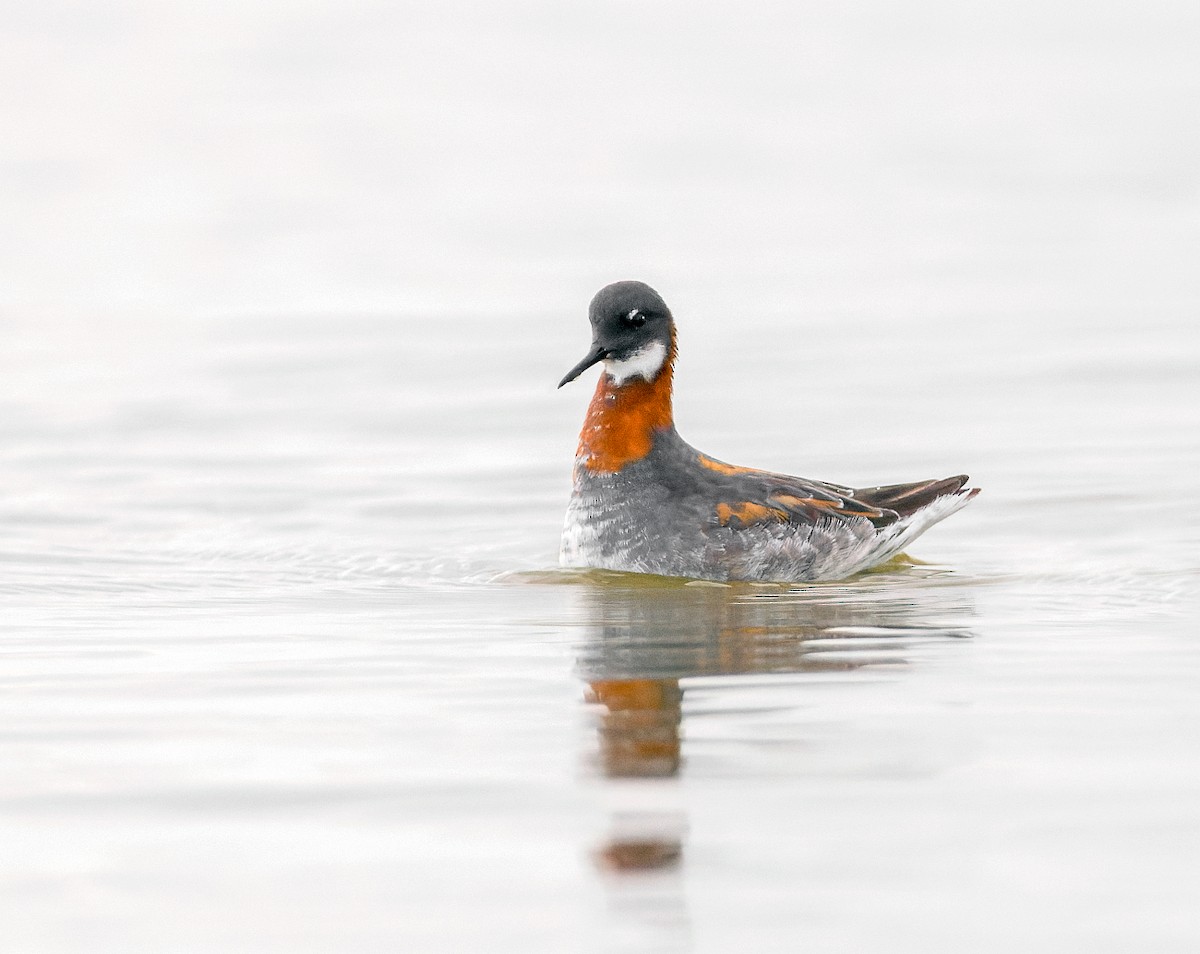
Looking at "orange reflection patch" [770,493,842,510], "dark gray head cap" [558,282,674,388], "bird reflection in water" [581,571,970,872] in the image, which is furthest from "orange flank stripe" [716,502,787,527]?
"dark gray head cap" [558,282,674,388]

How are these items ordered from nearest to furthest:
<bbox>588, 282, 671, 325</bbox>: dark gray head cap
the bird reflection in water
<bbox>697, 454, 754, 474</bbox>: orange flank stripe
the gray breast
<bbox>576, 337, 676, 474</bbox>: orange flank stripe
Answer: the bird reflection in water → the gray breast → <bbox>588, 282, 671, 325</bbox>: dark gray head cap → <bbox>576, 337, 676, 474</bbox>: orange flank stripe → <bbox>697, 454, 754, 474</bbox>: orange flank stripe

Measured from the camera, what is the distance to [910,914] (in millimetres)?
6340

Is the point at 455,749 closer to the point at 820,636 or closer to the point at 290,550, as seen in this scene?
the point at 820,636

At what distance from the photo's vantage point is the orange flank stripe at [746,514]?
13.2 meters

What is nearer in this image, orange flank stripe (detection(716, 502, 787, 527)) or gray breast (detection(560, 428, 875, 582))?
gray breast (detection(560, 428, 875, 582))

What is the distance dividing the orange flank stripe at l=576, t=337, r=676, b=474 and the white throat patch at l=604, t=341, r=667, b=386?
4cm

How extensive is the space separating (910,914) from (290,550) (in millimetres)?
8474

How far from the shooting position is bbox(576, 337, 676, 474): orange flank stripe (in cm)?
1352

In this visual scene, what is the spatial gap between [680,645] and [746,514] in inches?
107

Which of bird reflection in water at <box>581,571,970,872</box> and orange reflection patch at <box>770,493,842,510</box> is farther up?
orange reflection patch at <box>770,493,842,510</box>

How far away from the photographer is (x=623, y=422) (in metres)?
13.6

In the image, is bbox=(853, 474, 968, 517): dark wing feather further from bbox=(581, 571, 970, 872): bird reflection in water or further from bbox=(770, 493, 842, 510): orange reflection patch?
bbox=(581, 571, 970, 872): bird reflection in water

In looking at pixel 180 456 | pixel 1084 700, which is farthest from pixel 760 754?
pixel 180 456

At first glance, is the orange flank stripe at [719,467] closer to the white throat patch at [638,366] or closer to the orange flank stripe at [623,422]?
the orange flank stripe at [623,422]
